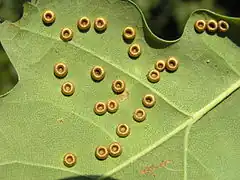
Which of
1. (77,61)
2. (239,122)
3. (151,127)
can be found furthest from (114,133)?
(239,122)

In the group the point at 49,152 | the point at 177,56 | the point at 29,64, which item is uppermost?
the point at 177,56

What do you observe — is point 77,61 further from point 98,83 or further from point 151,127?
point 151,127

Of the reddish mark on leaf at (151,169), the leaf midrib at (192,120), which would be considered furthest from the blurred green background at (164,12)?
the reddish mark on leaf at (151,169)

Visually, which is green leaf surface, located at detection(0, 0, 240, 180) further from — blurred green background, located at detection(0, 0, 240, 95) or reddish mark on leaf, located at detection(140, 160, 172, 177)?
blurred green background, located at detection(0, 0, 240, 95)

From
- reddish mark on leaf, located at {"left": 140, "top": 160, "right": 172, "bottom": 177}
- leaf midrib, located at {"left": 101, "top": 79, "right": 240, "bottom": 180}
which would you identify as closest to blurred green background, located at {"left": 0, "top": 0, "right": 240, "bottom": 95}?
leaf midrib, located at {"left": 101, "top": 79, "right": 240, "bottom": 180}

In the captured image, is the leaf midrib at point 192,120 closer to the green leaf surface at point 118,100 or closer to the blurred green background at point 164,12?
the green leaf surface at point 118,100

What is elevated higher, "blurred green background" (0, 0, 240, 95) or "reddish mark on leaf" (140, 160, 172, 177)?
"reddish mark on leaf" (140, 160, 172, 177)

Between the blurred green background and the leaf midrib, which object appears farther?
the blurred green background

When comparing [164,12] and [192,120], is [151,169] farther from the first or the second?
[164,12]
